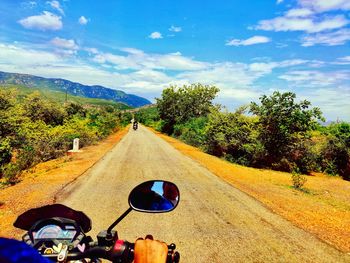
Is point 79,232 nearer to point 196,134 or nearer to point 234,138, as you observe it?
point 234,138

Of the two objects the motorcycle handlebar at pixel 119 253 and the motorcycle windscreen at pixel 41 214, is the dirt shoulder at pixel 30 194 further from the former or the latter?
the motorcycle handlebar at pixel 119 253

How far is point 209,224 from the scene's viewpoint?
781 cm

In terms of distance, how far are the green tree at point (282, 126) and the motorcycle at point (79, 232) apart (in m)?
20.8

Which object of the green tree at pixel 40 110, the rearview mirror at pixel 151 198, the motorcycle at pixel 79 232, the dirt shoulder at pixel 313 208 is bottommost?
the green tree at pixel 40 110

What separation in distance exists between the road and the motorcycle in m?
3.67

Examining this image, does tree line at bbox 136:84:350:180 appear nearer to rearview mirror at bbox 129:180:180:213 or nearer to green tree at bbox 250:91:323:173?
green tree at bbox 250:91:323:173

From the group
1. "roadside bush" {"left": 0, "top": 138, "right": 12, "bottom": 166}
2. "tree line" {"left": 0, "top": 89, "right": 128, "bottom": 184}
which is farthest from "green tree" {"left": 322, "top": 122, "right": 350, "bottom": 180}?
"roadside bush" {"left": 0, "top": 138, "right": 12, "bottom": 166}

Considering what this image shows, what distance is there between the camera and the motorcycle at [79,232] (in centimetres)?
188

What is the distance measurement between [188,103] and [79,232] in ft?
182

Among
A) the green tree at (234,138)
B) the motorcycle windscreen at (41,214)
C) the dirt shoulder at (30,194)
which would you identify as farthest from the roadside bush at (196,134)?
the motorcycle windscreen at (41,214)

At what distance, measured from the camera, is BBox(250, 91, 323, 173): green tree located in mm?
21641

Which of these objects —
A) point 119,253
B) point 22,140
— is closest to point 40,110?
point 22,140

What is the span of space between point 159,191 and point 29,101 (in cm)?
4143

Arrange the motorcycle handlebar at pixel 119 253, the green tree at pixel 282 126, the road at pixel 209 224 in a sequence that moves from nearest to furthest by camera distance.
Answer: the motorcycle handlebar at pixel 119 253
the road at pixel 209 224
the green tree at pixel 282 126
